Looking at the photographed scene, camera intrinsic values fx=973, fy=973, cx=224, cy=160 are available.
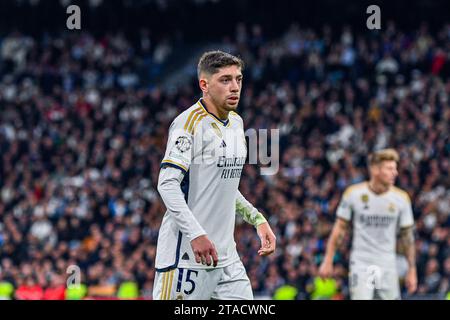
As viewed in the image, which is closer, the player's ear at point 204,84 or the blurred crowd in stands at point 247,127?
the player's ear at point 204,84

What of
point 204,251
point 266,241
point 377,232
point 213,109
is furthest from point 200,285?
point 377,232

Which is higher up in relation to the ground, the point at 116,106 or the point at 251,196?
the point at 116,106

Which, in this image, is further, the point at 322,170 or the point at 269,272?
the point at 322,170

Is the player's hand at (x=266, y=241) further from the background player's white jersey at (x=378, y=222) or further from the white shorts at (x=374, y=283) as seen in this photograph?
the background player's white jersey at (x=378, y=222)

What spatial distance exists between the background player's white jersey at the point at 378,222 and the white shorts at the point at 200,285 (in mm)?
4115

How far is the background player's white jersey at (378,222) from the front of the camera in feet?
34.1

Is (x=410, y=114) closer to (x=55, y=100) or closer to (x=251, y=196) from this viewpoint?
(x=251, y=196)

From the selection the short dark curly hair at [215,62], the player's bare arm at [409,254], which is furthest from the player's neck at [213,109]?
the player's bare arm at [409,254]

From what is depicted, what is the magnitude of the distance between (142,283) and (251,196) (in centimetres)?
296

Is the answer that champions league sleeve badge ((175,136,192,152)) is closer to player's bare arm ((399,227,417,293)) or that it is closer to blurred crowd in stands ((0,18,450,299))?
player's bare arm ((399,227,417,293))

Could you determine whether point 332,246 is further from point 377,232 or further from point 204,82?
point 204,82

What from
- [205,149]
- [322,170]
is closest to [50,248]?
[322,170]

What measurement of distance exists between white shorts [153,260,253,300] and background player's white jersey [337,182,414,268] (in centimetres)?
412

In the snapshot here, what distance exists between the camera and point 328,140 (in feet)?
66.7
